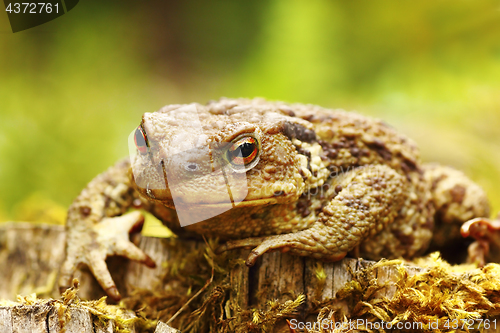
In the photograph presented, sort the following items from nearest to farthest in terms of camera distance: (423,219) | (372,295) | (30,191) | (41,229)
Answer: (372,295), (423,219), (41,229), (30,191)

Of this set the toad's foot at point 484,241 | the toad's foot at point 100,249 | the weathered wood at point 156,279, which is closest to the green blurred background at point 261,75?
the weathered wood at point 156,279

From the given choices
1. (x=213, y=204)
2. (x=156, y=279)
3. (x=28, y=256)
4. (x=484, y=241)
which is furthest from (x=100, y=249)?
(x=484, y=241)

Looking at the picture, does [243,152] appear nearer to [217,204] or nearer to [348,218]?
[217,204]

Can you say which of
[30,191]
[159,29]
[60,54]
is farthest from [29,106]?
[159,29]

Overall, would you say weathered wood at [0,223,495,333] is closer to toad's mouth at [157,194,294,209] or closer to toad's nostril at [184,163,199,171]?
toad's mouth at [157,194,294,209]

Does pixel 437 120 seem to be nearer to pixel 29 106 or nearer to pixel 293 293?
pixel 293 293

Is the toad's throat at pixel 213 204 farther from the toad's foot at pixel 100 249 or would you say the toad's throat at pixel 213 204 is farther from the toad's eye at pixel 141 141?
the toad's foot at pixel 100 249
